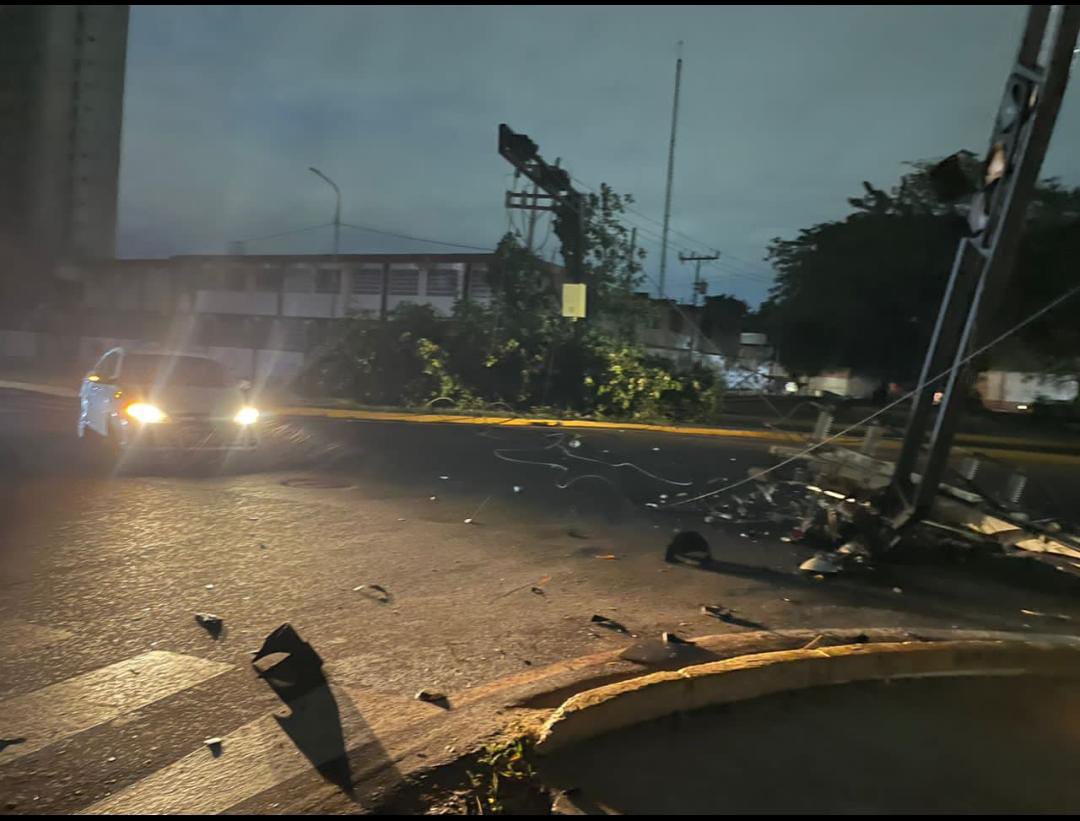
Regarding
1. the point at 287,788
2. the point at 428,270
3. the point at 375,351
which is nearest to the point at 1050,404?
the point at 375,351

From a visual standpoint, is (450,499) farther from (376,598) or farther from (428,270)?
(428,270)

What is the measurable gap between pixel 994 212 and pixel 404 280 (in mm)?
36615

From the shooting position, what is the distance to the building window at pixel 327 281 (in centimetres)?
4325

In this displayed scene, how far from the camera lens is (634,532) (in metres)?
8.97

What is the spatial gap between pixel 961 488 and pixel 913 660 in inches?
186

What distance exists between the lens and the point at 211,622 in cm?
561

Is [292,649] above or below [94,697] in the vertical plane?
above

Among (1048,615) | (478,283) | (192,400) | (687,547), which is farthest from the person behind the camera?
(478,283)

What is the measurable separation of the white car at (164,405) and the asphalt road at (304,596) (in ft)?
1.56

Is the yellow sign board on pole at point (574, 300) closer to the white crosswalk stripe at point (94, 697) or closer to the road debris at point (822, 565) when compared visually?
the road debris at point (822, 565)

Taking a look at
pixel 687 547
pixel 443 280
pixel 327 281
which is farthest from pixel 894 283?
pixel 327 281

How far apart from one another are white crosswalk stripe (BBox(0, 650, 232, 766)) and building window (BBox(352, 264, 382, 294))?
38846 mm

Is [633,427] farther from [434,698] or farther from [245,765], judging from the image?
[245,765]

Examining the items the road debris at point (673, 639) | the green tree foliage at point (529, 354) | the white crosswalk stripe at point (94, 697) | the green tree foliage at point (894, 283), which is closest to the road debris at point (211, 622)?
the white crosswalk stripe at point (94, 697)
